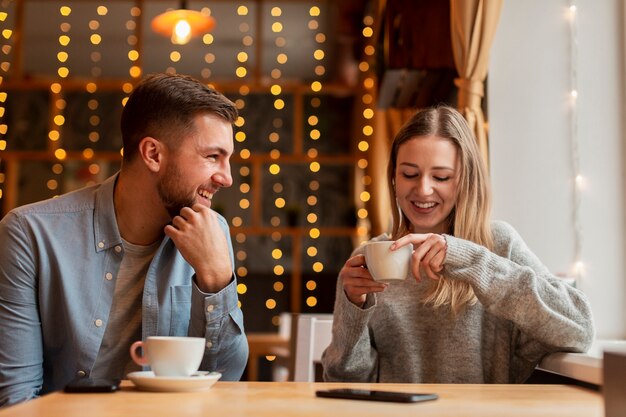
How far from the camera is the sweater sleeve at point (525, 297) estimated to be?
1.40 m

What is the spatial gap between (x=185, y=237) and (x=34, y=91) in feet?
15.1

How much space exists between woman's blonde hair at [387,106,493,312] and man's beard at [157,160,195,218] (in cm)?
49

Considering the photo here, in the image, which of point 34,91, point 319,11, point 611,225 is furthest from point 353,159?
point 611,225

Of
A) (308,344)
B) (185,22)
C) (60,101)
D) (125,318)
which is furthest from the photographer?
(60,101)

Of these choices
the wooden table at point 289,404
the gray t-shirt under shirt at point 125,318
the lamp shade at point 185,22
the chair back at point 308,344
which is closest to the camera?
the wooden table at point 289,404

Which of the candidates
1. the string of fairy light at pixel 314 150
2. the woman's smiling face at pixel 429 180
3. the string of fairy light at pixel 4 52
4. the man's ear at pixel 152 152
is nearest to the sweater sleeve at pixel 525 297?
the woman's smiling face at pixel 429 180

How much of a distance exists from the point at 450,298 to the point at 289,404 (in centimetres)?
72

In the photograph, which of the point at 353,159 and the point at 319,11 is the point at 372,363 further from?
the point at 319,11

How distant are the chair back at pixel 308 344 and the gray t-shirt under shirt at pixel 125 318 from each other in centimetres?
43

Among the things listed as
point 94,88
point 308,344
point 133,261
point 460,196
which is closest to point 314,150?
point 94,88

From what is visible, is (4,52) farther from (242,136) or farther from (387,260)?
Answer: (387,260)

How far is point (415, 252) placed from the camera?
1342mm

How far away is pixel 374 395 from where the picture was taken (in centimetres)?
98

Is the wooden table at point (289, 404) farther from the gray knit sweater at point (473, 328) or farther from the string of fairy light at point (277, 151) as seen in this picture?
the string of fairy light at point (277, 151)
